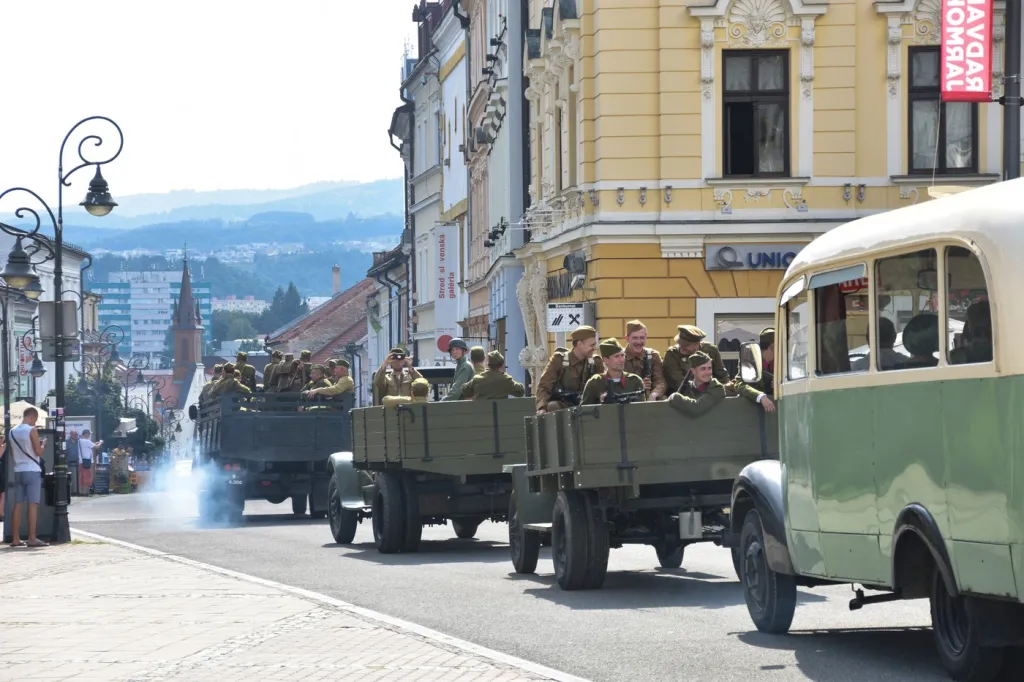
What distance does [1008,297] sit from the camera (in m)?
8.85

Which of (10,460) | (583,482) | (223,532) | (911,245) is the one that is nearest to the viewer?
(911,245)

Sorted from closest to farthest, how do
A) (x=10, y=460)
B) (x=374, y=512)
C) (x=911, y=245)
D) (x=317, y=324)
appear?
(x=911, y=245), (x=374, y=512), (x=10, y=460), (x=317, y=324)

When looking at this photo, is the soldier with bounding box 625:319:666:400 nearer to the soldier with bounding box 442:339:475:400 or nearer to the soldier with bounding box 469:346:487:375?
the soldier with bounding box 469:346:487:375

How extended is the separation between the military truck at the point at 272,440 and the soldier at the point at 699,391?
46.9ft

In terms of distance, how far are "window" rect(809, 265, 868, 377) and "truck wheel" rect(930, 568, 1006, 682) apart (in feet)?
4.85

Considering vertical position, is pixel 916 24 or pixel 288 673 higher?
pixel 916 24

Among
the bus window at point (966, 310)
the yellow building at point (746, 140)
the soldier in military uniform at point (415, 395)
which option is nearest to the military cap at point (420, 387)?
the soldier in military uniform at point (415, 395)

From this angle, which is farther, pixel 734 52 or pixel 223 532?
pixel 734 52

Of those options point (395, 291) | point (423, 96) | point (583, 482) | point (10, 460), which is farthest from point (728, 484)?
point (395, 291)

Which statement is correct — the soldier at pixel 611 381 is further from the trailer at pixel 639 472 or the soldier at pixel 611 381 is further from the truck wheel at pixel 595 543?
the truck wheel at pixel 595 543

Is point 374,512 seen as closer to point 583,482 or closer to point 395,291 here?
point 583,482

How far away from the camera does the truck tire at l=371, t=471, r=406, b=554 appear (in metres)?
20.8

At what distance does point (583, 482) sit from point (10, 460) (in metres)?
11.5

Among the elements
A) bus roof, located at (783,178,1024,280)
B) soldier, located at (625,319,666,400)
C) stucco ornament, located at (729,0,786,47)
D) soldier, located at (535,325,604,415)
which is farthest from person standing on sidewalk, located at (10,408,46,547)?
bus roof, located at (783,178,1024,280)
